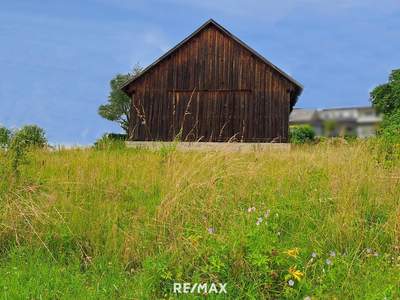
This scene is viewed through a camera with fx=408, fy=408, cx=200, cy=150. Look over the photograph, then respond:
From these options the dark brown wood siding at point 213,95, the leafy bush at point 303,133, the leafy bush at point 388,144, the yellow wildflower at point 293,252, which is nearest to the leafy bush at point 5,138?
the leafy bush at point 303,133

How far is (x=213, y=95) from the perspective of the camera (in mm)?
22328

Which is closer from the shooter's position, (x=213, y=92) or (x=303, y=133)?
(x=303, y=133)

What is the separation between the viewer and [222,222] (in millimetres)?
4004

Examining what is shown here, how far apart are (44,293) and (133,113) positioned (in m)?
20.2

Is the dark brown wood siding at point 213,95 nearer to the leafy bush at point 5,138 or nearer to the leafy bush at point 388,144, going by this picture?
the leafy bush at point 388,144

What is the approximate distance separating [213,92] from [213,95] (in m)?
0.17

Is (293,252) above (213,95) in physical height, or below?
below

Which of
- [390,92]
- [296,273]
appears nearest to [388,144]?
[296,273]

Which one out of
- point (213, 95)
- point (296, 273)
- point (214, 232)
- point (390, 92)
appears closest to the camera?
point (296, 273)

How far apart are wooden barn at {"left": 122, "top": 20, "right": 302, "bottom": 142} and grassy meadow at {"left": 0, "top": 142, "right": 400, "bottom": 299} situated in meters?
15.8

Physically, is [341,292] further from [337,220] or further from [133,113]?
[133,113]

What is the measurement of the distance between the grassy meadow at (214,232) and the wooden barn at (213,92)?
621 inches

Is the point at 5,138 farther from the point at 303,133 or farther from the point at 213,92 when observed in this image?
the point at 213,92

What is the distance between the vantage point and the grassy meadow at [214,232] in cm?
334
